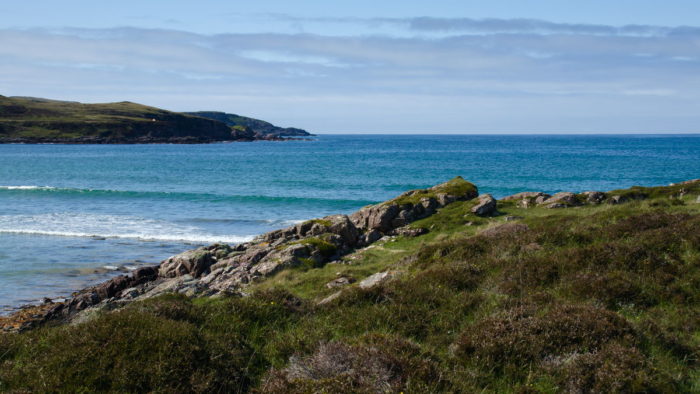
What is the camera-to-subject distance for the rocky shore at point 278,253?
1861 centimetres

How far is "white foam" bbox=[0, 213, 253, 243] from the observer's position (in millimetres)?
35031

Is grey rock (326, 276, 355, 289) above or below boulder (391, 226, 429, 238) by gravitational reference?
below

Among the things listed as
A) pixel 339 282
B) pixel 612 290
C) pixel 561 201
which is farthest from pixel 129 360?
pixel 561 201

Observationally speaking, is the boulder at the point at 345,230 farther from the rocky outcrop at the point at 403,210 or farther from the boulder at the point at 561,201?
the boulder at the point at 561,201

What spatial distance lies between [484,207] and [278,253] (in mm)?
10149

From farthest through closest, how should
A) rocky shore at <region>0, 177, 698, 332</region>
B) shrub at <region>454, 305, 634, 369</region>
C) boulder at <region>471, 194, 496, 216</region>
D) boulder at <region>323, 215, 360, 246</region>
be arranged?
boulder at <region>471, 194, 496, 216</region> < boulder at <region>323, 215, 360, 246</region> < rocky shore at <region>0, 177, 698, 332</region> < shrub at <region>454, 305, 634, 369</region>

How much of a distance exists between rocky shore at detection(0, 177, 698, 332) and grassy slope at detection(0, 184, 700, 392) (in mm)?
5592

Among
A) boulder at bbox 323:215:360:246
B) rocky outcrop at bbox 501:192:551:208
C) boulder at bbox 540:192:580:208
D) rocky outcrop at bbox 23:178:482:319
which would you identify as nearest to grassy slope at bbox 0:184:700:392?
rocky outcrop at bbox 23:178:482:319

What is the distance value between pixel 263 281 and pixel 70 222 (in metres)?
30.1

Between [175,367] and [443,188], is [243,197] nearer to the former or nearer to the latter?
[443,188]

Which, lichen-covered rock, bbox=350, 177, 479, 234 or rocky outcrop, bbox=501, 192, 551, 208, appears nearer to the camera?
lichen-covered rock, bbox=350, 177, 479, 234

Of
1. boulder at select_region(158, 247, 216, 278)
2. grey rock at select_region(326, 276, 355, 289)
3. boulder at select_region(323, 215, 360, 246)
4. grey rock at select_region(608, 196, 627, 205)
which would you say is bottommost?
boulder at select_region(158, 247, 216, 278)

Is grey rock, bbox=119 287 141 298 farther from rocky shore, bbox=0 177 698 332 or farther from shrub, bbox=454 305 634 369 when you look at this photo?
shrub, bbox=454 305 634 369

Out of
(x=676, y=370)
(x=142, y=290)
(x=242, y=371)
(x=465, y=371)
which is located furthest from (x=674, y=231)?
(x=142, y=290)
